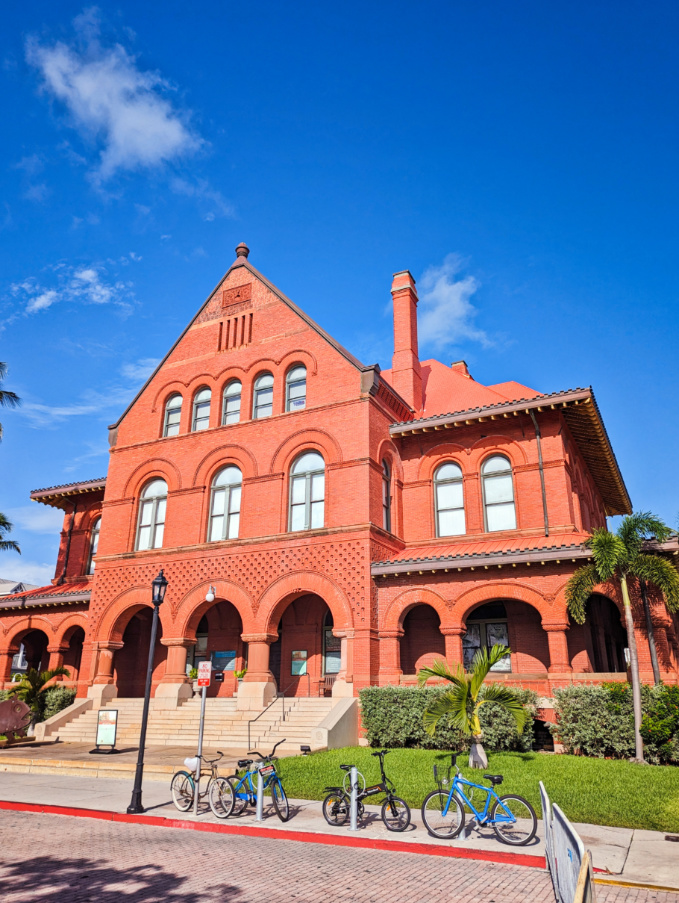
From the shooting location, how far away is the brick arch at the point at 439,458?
22953 millimetres

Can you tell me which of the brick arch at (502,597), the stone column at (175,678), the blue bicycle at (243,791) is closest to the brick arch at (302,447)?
the brick arch at (502,597)

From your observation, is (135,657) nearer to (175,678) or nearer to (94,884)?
(175,678)

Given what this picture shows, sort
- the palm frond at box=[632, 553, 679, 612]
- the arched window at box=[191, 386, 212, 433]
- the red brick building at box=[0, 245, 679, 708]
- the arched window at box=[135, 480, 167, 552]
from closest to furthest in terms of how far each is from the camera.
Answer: the palm frond at box=[632, 553, 679, 612]
the red brick building at box=[0, 245, 679, 708]
the arched window at box=[135, 480, 167, 552]
the arched window at box=[191, 386, 212, 433]

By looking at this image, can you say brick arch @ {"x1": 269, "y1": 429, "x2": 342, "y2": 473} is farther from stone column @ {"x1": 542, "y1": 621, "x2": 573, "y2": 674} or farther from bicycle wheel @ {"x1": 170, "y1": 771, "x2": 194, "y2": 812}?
bicycle wheel @ {"x1": 170, "y1": 771, "x2": 194, "y2": 812}

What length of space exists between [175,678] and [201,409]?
10.0 metres

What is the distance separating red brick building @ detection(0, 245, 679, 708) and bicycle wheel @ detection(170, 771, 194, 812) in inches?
323

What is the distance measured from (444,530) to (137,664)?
1326cm

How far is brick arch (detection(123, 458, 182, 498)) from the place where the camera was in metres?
25.3

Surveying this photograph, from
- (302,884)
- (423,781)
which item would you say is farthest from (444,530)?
(302,884)

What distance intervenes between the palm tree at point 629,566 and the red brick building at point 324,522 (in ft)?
2.67

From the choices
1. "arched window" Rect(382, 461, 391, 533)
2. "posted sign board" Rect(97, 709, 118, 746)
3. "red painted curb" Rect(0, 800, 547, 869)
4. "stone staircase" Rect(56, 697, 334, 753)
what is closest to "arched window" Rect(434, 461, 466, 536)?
"arched window" Rect(382, 461, 391, 533)

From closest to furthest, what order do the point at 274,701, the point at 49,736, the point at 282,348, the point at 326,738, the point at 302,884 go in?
the point at 302,884, the point at 326,738, the point at 274,701, the point at 49,736, the point at 282,348

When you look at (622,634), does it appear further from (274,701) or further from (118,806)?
(118,806)

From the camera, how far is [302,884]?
23.7 feet
